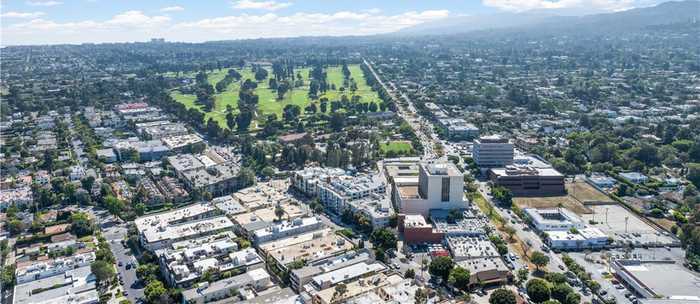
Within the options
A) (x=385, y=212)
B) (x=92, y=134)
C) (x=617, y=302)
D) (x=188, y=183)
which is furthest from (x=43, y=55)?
(x=617, y=302)

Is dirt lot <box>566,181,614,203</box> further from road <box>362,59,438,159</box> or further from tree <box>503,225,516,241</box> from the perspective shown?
road <box>362,59,438,159</box>

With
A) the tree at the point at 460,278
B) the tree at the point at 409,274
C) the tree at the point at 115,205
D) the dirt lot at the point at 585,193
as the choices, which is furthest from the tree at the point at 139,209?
the dirt lot at the point at 585,193

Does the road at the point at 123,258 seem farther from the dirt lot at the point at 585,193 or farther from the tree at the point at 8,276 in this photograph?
the dirt lot at the point at 585,193

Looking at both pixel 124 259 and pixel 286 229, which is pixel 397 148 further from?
pixel 124 259

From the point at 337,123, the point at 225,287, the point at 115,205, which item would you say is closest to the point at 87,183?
the point at 115,205

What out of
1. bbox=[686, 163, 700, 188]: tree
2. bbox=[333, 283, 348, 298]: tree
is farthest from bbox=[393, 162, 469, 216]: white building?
bbox=[686, 163, 700, 188]: tree

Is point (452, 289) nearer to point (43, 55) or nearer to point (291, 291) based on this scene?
point (291, 291)
